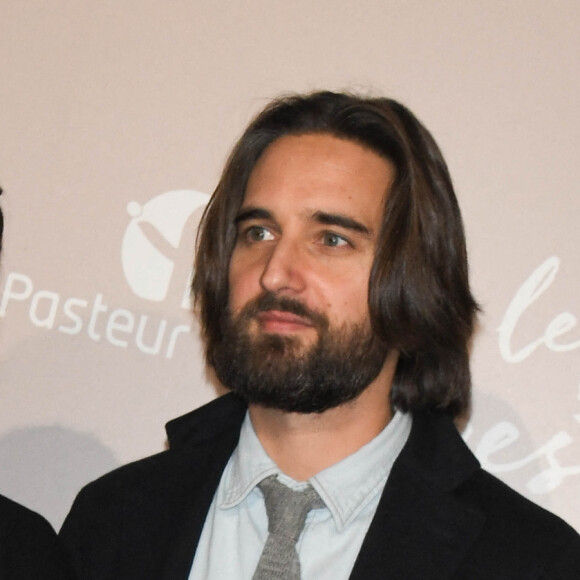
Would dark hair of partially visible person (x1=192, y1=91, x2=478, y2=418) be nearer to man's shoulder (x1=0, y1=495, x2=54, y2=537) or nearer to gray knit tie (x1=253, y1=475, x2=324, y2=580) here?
gray knit tie (x1=253, y1=475, x2=324, y2=580)

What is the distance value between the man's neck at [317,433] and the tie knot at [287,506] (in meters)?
0.05

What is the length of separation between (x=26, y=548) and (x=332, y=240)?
90 cm

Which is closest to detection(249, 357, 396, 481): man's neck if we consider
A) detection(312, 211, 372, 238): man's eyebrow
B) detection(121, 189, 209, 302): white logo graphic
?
detection(312, 211, 372, 238): man's eyebrow

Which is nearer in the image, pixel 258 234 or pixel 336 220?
pixel 336 220

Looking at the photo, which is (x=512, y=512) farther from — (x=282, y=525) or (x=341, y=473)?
(x=282, y=525)

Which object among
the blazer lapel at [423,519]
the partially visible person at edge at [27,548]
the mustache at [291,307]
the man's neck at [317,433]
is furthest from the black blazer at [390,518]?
the mustache at [291,307]

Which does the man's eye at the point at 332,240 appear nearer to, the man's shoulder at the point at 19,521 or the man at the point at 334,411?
the man at the point at 334,411

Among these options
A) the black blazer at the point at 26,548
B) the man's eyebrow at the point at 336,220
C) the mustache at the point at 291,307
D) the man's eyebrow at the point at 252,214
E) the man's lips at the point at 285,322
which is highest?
the man's eyebrow at the point at 336,220

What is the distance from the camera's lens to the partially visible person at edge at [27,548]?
230 centimetres

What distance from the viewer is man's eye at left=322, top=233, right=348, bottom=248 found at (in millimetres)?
2637

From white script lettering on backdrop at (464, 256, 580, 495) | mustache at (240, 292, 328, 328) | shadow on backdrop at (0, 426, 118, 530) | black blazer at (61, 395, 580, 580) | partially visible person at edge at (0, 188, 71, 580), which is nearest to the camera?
partially visible person at edge at (0, 188, 71, 580)

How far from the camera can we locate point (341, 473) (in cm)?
254

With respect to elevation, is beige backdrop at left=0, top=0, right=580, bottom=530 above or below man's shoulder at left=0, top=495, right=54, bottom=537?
above

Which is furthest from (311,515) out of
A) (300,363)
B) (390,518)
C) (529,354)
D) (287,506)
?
(529,354)
